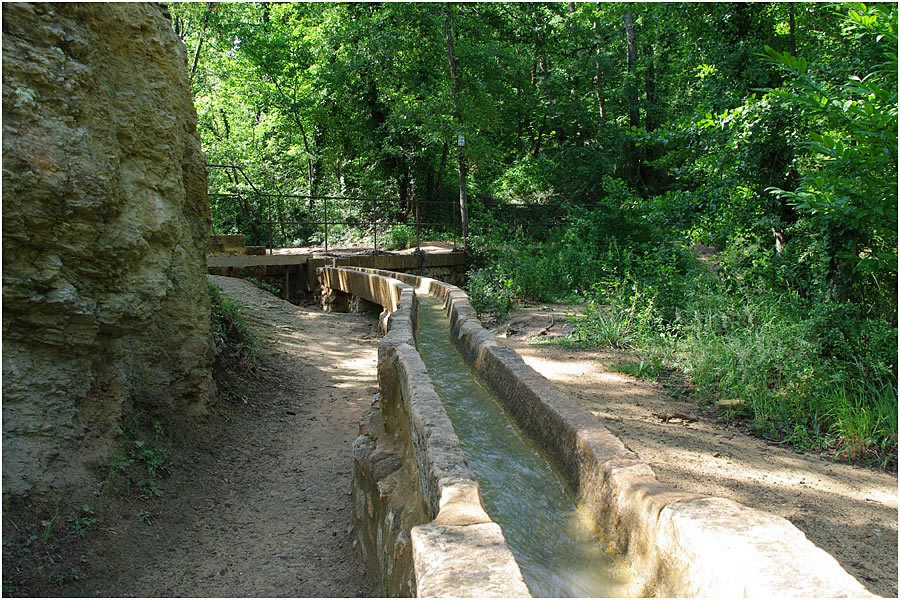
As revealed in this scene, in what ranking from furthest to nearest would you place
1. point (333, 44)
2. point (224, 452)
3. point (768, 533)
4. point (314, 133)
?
1. point (314, 133)
2. point (333, 44)
3. point (224, 452)
4. point (768, 533)

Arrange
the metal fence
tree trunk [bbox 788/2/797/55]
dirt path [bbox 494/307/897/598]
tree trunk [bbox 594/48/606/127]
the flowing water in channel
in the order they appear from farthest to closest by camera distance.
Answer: tree trunk [bbox 594/48/606/127] → the metal fence → tree trunk [bbox 788/2/797/55] → dirt path [bbox 494/307/897/598] → the flowing water in channel

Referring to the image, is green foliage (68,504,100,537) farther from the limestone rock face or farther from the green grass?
the green grass

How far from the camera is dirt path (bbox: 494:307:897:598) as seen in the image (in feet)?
9.64

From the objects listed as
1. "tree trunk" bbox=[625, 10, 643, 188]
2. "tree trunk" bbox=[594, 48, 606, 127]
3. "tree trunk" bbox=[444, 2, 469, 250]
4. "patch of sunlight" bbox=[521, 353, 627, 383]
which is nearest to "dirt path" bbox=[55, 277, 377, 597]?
"patch of sunlight" bbox=[521, 353, 627, 383]

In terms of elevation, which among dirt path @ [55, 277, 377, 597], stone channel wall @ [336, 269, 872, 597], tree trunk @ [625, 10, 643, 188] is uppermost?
tree trunk @ [625, 10, 643, 188]

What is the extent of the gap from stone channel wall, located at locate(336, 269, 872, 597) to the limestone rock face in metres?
2.97

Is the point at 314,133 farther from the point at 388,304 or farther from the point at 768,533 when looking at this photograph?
the point at 768,533

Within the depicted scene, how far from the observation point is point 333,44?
18906mm

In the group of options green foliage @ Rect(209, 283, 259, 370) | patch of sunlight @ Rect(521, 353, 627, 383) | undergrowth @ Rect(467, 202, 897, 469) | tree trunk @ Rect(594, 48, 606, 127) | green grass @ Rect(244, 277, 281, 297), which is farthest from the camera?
tree trunk @ Rect(594, 48, 606, 127)

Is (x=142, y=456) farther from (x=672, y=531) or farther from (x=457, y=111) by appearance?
(x=457, y=111)

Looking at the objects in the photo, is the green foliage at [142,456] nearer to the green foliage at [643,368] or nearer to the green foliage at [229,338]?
the green foliage at [229,338]

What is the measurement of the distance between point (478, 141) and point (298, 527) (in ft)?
41.6

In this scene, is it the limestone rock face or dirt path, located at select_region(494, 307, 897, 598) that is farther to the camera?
the limestone rock face

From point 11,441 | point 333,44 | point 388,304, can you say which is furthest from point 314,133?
point 11,441
